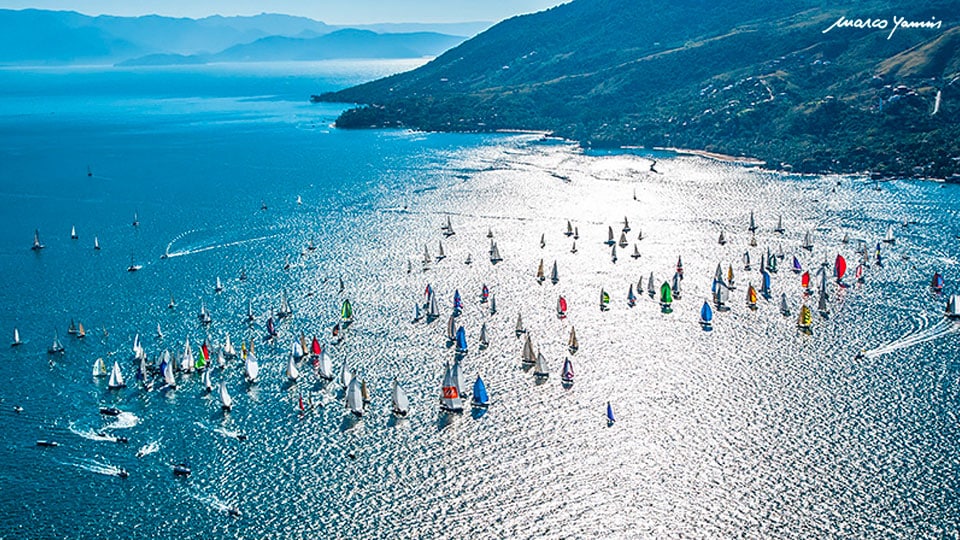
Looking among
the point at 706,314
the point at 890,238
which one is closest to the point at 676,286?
the point at 706,314

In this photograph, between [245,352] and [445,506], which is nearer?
[445,506]

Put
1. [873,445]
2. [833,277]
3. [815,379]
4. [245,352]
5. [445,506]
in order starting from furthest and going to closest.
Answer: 1. [833,277]
2. [245,352]
3. [815,379]
4. [873,445]
5. [445,506]

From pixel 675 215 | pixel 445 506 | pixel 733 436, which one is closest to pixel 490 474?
pixel 445 506

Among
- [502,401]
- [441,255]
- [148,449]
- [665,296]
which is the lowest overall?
[148,449]

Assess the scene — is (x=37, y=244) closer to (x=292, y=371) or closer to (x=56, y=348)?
(x=56, y=348)

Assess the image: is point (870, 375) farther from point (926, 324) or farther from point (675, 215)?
point (675, 215)
